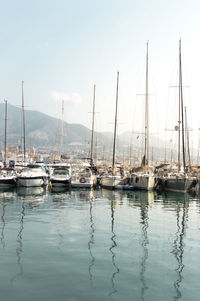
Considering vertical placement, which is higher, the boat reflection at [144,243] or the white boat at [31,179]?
the white boat at [31,179]

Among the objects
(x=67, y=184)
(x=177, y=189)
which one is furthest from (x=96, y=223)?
(x=67, y=184)

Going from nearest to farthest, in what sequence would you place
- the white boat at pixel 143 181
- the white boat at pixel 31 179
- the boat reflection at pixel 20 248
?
the boat reflection at pixel 20 248
the white boat at pixel 143 181
the white boat at pixel 31 179

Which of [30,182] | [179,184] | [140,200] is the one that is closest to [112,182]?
[179,184]

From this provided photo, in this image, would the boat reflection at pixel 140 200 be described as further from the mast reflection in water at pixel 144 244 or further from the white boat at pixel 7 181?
the white boat at pixel 7 181

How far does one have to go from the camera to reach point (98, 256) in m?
12.7

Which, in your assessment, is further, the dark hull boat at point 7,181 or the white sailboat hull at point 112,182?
the dark hull boat at point 7,181

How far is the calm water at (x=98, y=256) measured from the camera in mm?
9312

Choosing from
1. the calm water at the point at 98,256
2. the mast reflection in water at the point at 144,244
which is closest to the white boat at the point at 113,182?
the mast reflection in water at the point at 144,244

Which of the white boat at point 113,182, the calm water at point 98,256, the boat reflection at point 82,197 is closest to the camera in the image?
the calm water at point 98,256

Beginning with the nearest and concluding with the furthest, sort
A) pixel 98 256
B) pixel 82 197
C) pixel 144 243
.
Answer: pixel 98 256
pixel 144 243
pixel 82 197

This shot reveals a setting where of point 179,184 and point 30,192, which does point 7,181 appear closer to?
point 30,192

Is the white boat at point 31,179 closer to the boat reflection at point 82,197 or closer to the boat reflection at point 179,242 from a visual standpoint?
the boat reflection at point 82,197

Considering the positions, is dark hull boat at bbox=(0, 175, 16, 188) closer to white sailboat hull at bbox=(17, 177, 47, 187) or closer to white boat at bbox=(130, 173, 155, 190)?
white sailboat hull at bbox=(17, 177, 47, 187)

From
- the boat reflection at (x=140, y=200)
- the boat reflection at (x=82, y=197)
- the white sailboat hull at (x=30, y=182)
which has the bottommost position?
the boat reflection at (x=140, y=200)
